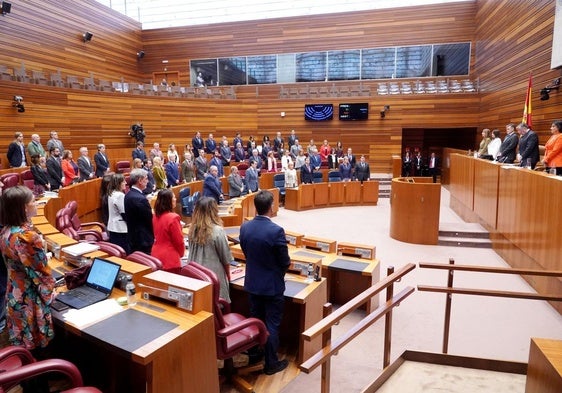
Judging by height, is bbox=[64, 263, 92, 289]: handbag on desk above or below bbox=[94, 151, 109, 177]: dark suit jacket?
below

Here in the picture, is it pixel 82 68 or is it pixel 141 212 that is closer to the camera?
pixel 141 212

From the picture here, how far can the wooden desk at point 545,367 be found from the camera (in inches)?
66.8

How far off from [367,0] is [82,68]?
9.97 metres

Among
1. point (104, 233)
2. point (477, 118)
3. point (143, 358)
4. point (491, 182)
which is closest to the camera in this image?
point (143, 358)

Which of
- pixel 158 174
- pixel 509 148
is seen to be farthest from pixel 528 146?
pixel 158 174

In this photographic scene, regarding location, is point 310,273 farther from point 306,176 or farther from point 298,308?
point 306,176

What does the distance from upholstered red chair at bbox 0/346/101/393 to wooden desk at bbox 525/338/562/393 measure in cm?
190

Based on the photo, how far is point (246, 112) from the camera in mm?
15094

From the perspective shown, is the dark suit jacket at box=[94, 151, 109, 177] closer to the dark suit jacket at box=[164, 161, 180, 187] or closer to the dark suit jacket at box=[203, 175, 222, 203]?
the dark suit jacket at box=[164, 161, 180, 187]

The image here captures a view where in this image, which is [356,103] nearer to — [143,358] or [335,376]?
[335,376]

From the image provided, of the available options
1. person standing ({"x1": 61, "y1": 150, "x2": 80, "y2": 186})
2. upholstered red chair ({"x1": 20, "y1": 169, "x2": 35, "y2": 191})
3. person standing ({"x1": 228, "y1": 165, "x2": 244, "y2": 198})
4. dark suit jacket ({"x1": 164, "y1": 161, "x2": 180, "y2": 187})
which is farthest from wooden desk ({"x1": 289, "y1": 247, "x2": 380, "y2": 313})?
dark suit jacket ({"x1": 164, "y1": 161, "x2": 180, "y2": 187})

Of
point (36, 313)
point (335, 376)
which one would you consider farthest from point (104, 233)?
point (335, 376)

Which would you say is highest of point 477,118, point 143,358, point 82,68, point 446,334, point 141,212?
point 82,68

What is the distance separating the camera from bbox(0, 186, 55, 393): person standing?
2.05 meters
